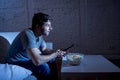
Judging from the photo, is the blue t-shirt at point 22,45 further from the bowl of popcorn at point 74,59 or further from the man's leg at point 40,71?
the bowl of popcorn at point 74,59

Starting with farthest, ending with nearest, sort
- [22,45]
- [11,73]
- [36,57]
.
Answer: [22,45]
[36,57]
[11,73]

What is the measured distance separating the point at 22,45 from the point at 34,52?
6.7 inches

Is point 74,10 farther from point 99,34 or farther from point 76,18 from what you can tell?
point 99,34

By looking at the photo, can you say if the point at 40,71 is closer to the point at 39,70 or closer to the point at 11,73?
the point at 39,70

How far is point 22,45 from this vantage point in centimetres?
194

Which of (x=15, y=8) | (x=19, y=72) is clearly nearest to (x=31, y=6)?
(x=15, y=8)

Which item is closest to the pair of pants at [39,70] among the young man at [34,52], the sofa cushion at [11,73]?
the young man at [34,52]

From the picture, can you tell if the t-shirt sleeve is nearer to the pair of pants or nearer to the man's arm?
the man's arm

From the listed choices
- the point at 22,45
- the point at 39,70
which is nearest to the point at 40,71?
the point at 39,70

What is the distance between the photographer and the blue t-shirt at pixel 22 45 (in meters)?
1.87

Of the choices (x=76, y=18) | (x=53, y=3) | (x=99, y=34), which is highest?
(x=53, y=3)

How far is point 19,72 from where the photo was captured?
1.70 metres

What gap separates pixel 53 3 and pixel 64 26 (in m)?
0.41

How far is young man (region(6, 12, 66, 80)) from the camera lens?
1.84m
